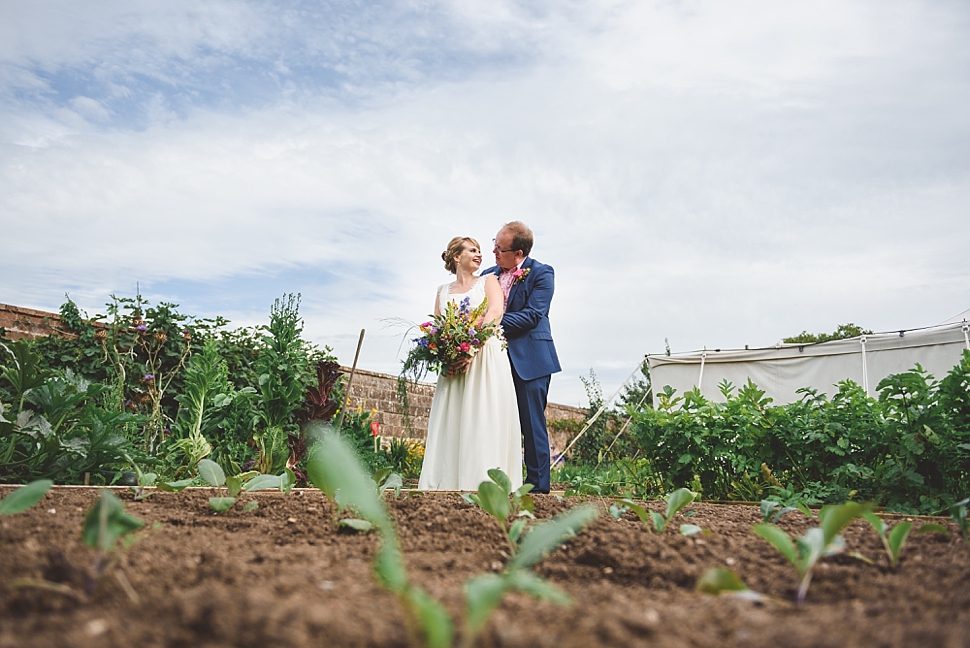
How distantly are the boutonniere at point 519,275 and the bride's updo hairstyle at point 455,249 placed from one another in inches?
11.4

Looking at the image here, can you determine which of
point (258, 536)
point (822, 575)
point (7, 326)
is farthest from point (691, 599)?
point (7, 326)

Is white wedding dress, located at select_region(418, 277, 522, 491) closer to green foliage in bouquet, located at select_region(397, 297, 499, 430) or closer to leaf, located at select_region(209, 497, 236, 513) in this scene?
green foliage in bouquet, located at select_region(397, 297, 499, 430)

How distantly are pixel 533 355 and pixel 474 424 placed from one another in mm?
577

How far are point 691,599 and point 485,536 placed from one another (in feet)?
2.21

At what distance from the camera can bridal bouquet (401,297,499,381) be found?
12.9 feet

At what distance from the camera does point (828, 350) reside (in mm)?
9008

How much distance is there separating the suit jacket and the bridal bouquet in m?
0.21

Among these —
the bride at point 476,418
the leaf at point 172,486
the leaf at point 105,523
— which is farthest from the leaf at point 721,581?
the bride at point 476,418

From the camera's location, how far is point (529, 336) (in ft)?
14.0

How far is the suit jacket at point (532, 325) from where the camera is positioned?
4184 millimetres

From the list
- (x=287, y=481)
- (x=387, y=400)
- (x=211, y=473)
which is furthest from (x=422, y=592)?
(x=387, y=400)

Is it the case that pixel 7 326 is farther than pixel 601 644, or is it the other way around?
pixel 7 326

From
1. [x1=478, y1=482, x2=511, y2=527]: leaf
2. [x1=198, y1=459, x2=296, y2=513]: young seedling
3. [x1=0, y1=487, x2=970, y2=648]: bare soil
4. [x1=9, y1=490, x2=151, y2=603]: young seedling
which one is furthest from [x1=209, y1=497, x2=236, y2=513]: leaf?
[x1=9, y1=490, x2=151, y2=603]: young seedling

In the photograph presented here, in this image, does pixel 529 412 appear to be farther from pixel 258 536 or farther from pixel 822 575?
pixel 822 575
